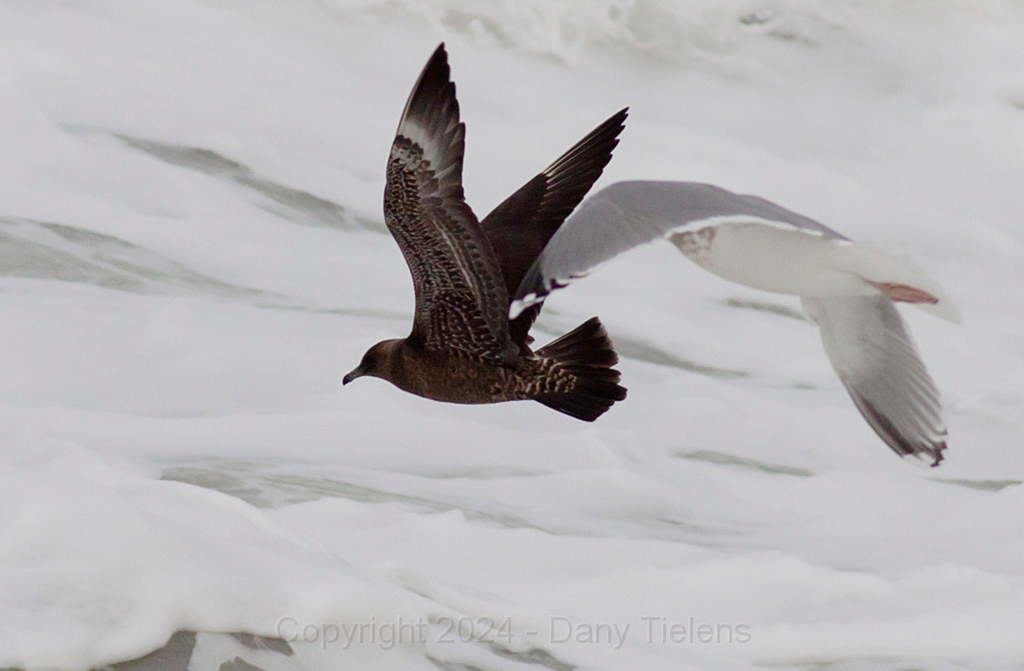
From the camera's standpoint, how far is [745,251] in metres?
1.93

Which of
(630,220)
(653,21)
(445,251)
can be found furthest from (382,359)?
(653,21)

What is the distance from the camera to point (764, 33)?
9.17 m

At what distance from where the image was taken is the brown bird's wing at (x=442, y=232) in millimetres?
2260

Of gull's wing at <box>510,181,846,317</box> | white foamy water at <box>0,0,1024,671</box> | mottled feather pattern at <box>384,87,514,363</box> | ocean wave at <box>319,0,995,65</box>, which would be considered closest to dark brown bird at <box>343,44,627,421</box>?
mottled feather pattern at <box>384,87,514,363</box>

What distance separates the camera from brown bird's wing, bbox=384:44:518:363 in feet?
7.41

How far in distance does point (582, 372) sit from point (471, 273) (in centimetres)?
26

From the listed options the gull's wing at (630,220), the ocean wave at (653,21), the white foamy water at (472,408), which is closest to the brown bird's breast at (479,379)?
the white foamy water at (472,408)

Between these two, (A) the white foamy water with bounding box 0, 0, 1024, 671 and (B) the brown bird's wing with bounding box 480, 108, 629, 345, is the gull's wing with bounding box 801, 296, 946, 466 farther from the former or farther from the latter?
(B) the brown bird's wing with bounding box 480, 108, 629, 345

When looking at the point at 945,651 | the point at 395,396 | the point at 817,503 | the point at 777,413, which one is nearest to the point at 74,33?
the point at 395,396

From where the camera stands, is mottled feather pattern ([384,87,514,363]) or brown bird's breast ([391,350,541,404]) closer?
mottled feather pattern ([384,87,514,363])

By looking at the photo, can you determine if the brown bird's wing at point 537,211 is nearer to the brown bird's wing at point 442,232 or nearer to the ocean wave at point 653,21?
the brown bird's wing at point 442,232

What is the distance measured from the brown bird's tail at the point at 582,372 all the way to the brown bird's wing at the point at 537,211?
0.27 feet

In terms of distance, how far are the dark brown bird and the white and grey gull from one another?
31 centimetres

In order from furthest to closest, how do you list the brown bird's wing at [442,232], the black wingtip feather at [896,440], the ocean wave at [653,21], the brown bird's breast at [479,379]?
the ocean wave at [653,21] → the brown bird's breast at [479,379] → the brown bird's wing at [442,232] → the black wingtip feather at [896,440]
